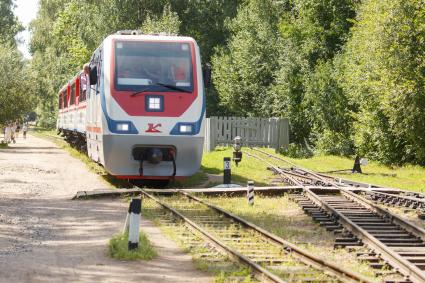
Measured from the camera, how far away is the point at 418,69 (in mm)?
24219

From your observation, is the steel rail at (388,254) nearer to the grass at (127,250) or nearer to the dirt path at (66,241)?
the dirt path at (66,241)

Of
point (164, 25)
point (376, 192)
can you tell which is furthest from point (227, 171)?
point (164, 25)

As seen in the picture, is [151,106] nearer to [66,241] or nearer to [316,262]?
[66,241]

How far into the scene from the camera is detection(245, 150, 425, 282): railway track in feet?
27.4

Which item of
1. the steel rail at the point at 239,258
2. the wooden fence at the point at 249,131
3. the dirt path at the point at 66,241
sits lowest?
the dirt path at the point at 66,241

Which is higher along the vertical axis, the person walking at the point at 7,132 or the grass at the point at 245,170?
the person walking at the point at 7,132

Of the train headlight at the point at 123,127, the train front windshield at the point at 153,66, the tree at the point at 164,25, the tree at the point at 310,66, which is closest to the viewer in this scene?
the train headlight at the point at 123,127

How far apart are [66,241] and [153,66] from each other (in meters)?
7.38

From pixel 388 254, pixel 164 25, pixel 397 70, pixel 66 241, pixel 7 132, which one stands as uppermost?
pixel 164 25

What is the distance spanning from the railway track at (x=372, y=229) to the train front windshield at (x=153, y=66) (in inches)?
156

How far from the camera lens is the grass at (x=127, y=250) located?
889 cm

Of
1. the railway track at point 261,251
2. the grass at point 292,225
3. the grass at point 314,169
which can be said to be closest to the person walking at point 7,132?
the grass at point 314,169

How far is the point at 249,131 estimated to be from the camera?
121 ft

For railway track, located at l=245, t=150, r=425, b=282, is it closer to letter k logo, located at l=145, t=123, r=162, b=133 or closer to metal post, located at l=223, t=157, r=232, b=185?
metal post, located at l=223, t=157, r=232, b=185
